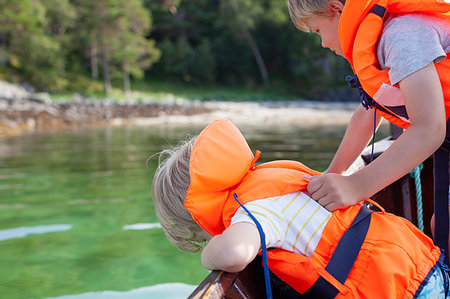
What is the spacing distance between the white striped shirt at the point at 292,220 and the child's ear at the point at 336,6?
2.04ft

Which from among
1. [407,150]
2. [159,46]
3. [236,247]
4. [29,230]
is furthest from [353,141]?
[159,46]

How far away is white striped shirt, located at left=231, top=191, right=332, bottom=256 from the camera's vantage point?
136 cm

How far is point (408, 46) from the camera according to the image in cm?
138

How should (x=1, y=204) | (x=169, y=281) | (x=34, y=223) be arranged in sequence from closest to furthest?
1. (x=169, y=281)
2. (x=34, y=223)
3. (x=1, y=204)

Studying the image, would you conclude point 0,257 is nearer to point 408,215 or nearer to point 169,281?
point 169,281

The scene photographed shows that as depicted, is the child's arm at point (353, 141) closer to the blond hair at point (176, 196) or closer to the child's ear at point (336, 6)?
the child's ear at point (336, 6)

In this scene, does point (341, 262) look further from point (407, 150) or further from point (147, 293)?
point (147, 293)

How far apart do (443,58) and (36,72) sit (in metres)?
26.5

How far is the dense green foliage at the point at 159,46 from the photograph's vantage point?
2578 cm

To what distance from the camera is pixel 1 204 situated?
4238mm

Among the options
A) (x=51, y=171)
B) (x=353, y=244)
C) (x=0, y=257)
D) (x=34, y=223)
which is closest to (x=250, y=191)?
(x=353, y=244)

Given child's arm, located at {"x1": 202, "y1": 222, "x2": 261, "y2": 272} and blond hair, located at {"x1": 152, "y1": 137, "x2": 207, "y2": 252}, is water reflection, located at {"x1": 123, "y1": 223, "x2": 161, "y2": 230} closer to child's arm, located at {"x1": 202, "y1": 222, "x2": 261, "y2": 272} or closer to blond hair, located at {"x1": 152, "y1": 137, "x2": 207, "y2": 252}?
blond hair, located at {"x1": 152, "y1": 137, "x2": 207, "y2": 252}

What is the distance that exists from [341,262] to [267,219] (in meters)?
0.23

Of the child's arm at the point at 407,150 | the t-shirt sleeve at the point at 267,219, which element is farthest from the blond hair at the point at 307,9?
the t-shirt sleeve at the point at 267,219
